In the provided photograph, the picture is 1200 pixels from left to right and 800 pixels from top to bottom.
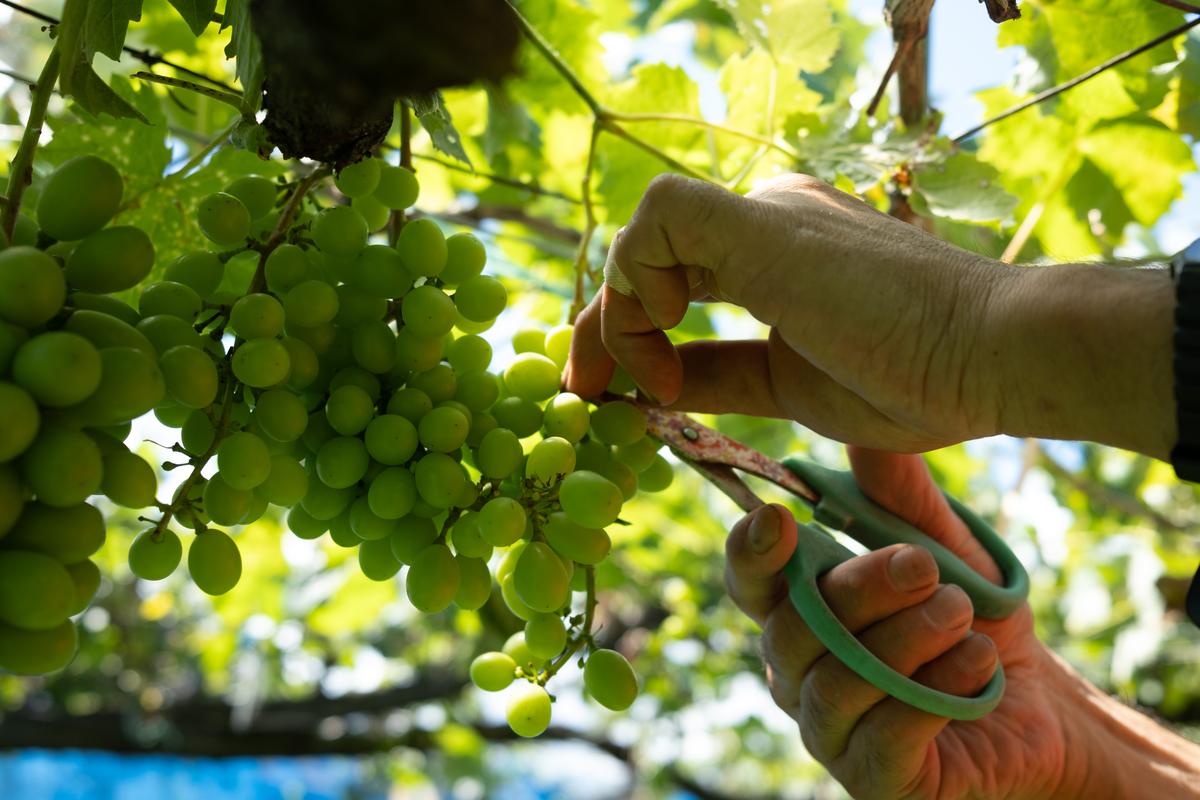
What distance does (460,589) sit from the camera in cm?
80

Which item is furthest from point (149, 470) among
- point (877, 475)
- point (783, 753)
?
point (783, 753)

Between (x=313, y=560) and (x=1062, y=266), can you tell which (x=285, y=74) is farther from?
(x=313, y=560)

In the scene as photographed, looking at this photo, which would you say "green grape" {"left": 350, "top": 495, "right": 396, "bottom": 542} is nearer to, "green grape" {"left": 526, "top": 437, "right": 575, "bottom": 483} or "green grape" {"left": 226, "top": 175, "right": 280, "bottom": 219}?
"green grape" {"left": 526, "top": 437, "right": 575, "bottom": 483}

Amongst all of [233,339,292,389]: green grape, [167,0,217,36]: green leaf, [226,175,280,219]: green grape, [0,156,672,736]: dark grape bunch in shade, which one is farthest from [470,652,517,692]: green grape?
[167,0,217,36]: green leaf

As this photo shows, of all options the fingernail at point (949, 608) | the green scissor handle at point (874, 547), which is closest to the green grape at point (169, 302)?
the green scissor handle at point (874, 547)

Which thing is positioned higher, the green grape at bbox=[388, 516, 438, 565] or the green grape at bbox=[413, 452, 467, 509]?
the green grape at bbox=[413, 452, 467, 509]

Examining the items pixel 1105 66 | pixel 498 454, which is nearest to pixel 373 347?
pixel 498 454

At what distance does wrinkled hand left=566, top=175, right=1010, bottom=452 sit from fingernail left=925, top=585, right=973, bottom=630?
16 centimetres

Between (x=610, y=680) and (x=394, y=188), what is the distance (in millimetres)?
464

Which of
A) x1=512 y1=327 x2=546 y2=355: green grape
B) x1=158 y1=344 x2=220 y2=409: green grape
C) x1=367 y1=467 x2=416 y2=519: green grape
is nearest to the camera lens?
x1=158 y1=344 x2=220 y2=409: green grape

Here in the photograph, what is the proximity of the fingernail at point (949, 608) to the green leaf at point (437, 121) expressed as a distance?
2.06 feet

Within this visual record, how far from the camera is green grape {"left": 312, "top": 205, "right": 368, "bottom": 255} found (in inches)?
30.5

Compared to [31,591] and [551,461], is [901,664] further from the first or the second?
[31,591]

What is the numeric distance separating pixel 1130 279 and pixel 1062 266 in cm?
4
